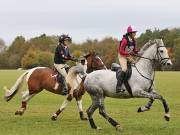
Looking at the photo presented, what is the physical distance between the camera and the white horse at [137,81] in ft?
46.2

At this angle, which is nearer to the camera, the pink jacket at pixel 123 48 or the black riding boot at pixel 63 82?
the pink jacket at pixel 123 48

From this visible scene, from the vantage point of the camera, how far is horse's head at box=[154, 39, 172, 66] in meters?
14.1

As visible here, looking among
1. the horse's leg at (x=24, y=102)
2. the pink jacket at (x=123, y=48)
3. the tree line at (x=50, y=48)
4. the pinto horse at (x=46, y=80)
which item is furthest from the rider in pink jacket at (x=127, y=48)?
the tree line at (x=50, y=48)

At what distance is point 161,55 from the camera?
46.9ft

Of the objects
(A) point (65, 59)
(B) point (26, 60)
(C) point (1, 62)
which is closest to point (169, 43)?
(B) point (26, 60)

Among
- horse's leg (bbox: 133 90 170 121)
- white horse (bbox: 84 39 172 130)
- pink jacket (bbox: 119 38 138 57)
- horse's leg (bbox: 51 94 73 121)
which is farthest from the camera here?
horse's leg (bbox: 51 94 73 121)

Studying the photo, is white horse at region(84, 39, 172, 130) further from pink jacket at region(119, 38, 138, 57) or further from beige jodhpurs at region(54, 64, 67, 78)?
beige jodhpurs at region(54, 64, 67, 78)

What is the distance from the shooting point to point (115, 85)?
14.4m

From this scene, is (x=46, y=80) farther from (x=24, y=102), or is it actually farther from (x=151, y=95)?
(x=151, y=95)

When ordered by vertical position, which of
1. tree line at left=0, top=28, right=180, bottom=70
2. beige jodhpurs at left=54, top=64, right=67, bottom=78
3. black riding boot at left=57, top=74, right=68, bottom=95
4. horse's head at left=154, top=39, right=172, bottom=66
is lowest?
tree line at left=0, top=28, right=180, bottom=70

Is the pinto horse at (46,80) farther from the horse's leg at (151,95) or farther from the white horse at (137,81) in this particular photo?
the horse's leg at (151,95)

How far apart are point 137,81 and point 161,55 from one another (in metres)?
1.06

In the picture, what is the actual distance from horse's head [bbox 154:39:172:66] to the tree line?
105 metres

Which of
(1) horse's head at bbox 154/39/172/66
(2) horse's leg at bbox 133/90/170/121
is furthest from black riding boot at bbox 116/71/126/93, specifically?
(1) horse's head at bbox 154/39/172/66
